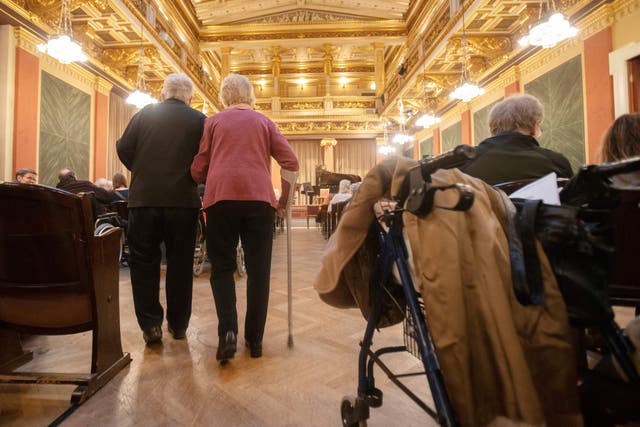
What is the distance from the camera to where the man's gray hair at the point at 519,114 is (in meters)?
1.49

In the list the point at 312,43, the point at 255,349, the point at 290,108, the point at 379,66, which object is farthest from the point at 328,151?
the point at 255,349

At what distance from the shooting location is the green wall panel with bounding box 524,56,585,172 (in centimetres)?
541

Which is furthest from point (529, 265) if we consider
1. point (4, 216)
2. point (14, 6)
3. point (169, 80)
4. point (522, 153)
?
point (14, 6)

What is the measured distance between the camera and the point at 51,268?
1.24 metres

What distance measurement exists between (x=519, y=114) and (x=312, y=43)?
11.5 m

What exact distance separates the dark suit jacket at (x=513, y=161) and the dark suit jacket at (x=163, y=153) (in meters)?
1.32

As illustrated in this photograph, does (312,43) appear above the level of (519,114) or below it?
above

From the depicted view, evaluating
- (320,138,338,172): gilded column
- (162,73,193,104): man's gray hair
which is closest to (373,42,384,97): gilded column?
(320,138,338,172): gilded column

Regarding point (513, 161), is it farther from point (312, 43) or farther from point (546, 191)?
point (312, 43)

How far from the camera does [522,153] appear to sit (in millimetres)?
1382

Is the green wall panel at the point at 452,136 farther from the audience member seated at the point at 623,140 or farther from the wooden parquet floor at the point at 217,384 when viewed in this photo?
the wooden parquet floor at the point at 217,384

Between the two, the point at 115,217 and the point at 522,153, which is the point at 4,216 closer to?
the point at 522,153

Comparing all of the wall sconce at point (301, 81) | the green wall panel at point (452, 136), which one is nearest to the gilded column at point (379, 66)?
the green wall panel at point (452, 136)

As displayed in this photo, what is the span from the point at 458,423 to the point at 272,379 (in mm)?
969
